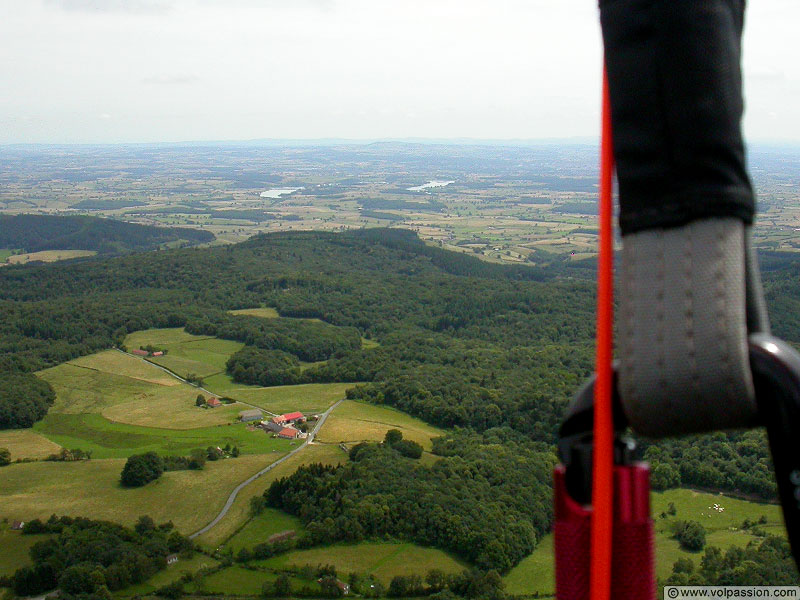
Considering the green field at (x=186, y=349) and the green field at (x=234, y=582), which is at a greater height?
the green field at (x=234, y=582)

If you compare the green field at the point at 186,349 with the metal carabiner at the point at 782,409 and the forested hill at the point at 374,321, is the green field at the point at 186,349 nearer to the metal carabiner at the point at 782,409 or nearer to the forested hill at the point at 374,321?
the forested hill at the point at 374,321

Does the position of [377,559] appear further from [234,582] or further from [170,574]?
[170,574]

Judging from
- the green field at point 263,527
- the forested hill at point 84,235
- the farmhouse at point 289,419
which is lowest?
the farmhouse at point 289,419

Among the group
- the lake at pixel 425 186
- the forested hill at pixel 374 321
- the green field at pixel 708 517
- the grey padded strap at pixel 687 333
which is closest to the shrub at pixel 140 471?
the forested hill at pixel 374 321

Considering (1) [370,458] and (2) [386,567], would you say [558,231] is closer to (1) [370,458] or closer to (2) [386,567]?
(1) [370,458]

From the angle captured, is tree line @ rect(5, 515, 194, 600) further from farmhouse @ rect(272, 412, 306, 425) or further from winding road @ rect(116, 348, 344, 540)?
farmhouse @ rect(272, 412, 306, 425)

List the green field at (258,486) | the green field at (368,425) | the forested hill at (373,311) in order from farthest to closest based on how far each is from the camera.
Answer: the forested hill at (373,311), the green field at (368,425), the green field at (258,486)

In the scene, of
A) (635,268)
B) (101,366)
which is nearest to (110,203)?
(101,366)
